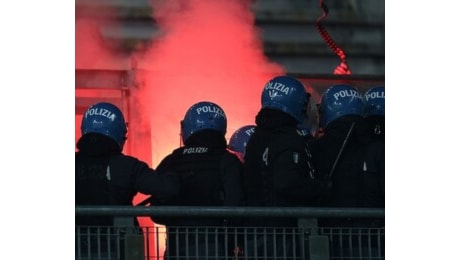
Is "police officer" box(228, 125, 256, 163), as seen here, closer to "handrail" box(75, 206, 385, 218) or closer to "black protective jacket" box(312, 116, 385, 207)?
"black protective jacket" box(312, 116, 385, 207)

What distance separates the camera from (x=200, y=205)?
7.71 meters

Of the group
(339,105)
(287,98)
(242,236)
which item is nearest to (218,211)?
(242,236)

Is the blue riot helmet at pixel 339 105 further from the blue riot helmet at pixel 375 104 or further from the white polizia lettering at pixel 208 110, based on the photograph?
the white polizia lettering at pixel 208 110

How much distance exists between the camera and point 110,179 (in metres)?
7.59

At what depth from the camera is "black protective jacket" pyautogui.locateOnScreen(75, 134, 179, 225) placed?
24.6ft

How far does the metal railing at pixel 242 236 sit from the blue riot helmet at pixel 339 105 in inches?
30.8

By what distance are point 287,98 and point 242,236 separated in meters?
0.92

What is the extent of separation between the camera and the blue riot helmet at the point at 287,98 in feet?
25.9

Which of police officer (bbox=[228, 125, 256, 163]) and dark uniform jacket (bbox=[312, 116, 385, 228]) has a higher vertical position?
police officer (bbox=[228, 125, 256, 163])

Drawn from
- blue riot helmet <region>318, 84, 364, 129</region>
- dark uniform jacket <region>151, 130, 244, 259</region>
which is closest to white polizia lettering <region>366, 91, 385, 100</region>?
blue riot helmet <region>318, 84, 364, 129</region>

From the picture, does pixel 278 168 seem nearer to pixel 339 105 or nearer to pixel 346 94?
pixel 339 105

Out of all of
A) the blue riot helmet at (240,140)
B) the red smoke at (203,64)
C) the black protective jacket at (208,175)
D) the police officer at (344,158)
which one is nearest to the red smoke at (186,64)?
the red smoke at (203,64)

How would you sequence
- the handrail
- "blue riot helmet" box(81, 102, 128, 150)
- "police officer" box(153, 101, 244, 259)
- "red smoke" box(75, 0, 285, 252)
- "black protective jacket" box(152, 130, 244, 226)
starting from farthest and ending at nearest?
1. "red smoke" box(75, 0, 285, 252)
2. "blue riot helmet" box(81, 102, 128, 150)
3. "black protective jacket" box(152, 130, 244, 226)
4. "police officer" box(153, 101, 244, 259)
5. the handrail
